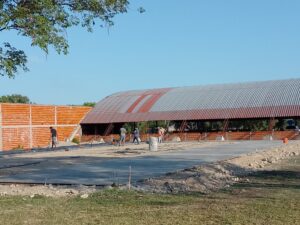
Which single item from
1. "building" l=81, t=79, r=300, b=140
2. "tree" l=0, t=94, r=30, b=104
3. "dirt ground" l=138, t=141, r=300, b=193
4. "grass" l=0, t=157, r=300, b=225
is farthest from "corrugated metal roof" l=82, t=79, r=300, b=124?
"tree" l=0, t=94, r=30, b=104

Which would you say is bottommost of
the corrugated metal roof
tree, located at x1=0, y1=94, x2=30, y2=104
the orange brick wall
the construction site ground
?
the construction site ground

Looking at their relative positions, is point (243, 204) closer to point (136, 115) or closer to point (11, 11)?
point (11, 11)

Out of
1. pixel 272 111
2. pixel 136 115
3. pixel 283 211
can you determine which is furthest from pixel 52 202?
pixel 136 115

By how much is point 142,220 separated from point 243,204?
105 inches

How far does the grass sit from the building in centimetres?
4037

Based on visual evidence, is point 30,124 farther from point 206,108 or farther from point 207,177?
Result: point 207,177

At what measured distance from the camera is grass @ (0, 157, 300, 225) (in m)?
9.41

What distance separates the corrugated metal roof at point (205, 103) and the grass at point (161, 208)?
4063 centimetres

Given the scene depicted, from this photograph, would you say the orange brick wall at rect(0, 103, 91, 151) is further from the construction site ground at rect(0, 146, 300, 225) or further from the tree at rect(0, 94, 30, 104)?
the tree at rect(0, 94, 30, 104)

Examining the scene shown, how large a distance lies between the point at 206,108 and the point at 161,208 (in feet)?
155

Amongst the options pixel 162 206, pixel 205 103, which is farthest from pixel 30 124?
pixel 162 206

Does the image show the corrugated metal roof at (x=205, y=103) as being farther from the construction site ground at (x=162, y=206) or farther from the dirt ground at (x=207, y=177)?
the construction site ground at (x=162, y=206)

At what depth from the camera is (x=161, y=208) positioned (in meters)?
10.7

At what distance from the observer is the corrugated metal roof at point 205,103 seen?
54.0m
